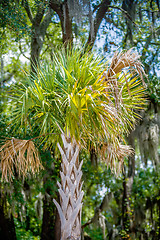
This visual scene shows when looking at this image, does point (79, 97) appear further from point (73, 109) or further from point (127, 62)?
point (127, 62)

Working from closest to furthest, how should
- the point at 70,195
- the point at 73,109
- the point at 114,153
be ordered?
1. the point at 73,109
2. the point at 70,195
3. the point at 114,153

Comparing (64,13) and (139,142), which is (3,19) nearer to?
(64,13)

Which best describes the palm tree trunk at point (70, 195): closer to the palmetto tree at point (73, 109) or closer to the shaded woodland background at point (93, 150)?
the palmetto tree at point (73, 109)

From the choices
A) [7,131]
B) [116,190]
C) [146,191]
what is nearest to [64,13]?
[7,131]

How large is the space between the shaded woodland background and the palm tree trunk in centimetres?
262

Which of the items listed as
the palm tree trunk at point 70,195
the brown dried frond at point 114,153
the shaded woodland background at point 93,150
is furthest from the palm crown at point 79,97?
the shaded woodland background at point 93,150

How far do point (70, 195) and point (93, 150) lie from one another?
255cm

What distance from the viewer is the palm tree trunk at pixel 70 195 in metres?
3.73

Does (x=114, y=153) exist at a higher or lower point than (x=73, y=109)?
lower

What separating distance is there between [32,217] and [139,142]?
17.9 feet

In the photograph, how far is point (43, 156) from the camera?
656 cm

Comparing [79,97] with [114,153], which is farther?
[114,153]

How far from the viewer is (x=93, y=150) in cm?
631

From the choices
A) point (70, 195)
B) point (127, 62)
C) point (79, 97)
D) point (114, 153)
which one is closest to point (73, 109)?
point (79, 97)
